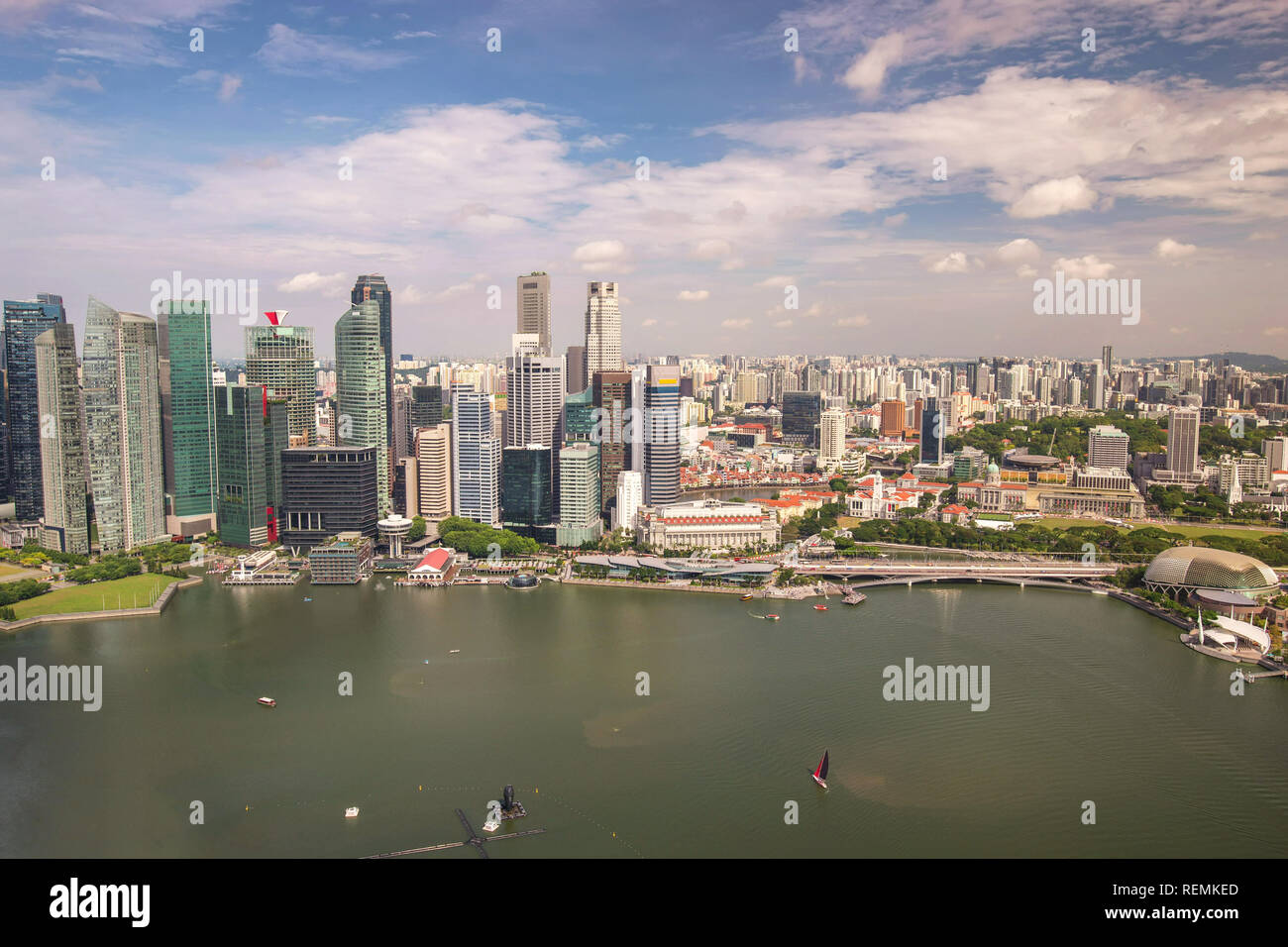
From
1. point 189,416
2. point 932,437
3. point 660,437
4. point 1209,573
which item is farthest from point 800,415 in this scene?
point 189,416

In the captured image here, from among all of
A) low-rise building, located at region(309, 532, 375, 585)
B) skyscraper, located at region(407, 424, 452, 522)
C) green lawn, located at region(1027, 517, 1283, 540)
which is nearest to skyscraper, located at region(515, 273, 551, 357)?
skyscraper, located at region(407, 424, 452, 522)

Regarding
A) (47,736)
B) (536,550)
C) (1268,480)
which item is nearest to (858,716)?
(47,736)

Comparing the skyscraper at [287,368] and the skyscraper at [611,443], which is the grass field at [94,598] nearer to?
the skyscraper at [287,368]

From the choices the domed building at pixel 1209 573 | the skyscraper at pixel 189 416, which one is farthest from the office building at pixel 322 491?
the domed building at pixel 1209 573

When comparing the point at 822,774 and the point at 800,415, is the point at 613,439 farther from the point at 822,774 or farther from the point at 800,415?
the point at 800,415

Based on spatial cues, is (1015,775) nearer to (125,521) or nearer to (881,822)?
(881,822)
